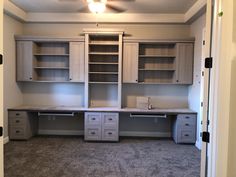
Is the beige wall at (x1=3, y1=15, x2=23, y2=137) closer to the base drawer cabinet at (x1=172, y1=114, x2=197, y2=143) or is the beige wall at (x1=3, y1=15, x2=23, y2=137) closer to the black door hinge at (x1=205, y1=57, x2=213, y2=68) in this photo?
the base drawer cabinet at (x1=172, y1=114, x2=197, y2=143)

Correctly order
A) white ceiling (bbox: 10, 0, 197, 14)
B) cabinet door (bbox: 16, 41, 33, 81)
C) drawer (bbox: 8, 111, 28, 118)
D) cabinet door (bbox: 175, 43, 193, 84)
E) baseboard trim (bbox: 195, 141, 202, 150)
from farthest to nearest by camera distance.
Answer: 1. cabinet door (bbox: 16, 41, 33, 81)
2. cabinet door (bbox: 175, 43, 193, 84)
3. drawer (bbox: 8, 111, 28, 118)
4. baseboard trim (bbox: 195, 141, 202, 150)
5. white ceiling (bbox: 10, 0, 197, 14)

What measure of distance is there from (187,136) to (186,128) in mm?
169

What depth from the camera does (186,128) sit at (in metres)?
4.87

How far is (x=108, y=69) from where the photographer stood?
5504mm

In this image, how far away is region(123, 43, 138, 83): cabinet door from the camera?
5.13 m

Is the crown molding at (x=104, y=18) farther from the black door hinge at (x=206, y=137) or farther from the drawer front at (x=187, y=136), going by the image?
the black door hinge at (x=206, y=137)

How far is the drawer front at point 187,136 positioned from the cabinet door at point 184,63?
3.57ft

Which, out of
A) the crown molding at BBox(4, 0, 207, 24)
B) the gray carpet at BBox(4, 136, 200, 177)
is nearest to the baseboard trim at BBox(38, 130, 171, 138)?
the gray carpet at BBox(4, 136, 200, 177)

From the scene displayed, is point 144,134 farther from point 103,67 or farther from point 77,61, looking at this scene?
Result: point 77,61

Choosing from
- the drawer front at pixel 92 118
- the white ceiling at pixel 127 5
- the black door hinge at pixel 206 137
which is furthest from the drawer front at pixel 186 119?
the black door hinge at pixel 206 137

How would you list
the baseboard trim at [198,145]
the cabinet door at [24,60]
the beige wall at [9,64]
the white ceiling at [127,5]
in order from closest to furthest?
the white ceiling at [127,5], the baseboard trim at [198,145], the beige wall at [9,64], the cabinet door at [24,60]

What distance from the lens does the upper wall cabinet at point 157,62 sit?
16.8ft

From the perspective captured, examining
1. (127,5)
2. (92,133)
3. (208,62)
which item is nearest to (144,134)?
(92,133)

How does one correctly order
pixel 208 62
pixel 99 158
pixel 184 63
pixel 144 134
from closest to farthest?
1. pixel 208 62
2. pixel 99 158
3. pixel 184 63
4. pixel 144 134
